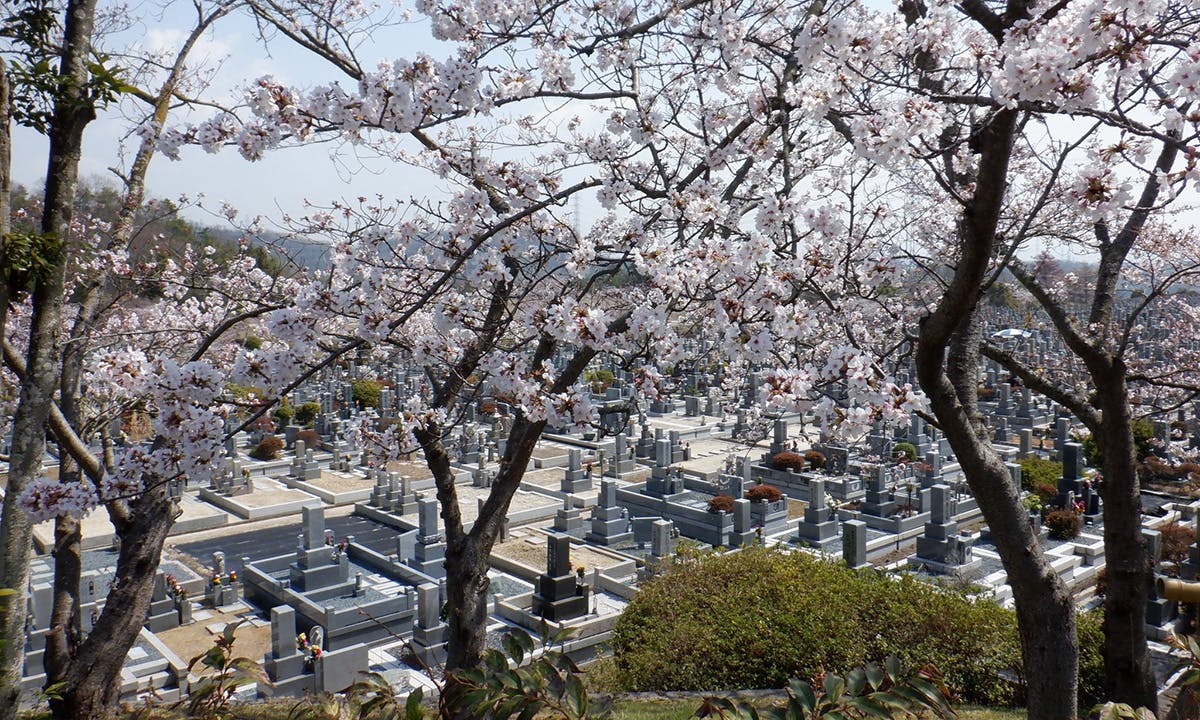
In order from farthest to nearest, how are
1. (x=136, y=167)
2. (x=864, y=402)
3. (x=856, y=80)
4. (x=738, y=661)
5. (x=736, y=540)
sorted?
(x=736, y=540)
(x=738, y=661)
(x=136, y=167)
(x=856, y=80)
(x=864, y=402)

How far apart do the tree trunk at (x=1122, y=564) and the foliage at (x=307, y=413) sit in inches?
883

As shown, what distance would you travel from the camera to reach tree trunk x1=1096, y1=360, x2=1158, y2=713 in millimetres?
4824

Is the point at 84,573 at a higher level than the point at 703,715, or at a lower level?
lower

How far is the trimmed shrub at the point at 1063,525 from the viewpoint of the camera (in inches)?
543

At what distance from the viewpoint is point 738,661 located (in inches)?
276

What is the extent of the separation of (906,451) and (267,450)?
637 inches

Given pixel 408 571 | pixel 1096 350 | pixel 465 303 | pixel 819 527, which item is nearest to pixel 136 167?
pixel 465 303

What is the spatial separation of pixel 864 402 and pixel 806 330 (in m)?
0.54

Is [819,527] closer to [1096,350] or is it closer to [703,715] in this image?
[1096,350]

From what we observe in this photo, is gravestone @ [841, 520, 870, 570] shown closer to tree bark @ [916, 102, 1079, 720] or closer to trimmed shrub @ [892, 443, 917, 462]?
trimmed shrub @ [892, 443, 917, 462]

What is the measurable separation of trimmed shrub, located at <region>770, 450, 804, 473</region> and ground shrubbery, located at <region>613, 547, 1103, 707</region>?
10.4 m

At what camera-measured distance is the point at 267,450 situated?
21000 mm

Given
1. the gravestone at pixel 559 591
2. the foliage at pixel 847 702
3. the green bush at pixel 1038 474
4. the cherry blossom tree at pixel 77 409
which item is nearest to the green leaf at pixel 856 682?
the foliage at pixel 847 702

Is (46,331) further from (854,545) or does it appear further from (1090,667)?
(854,545)
